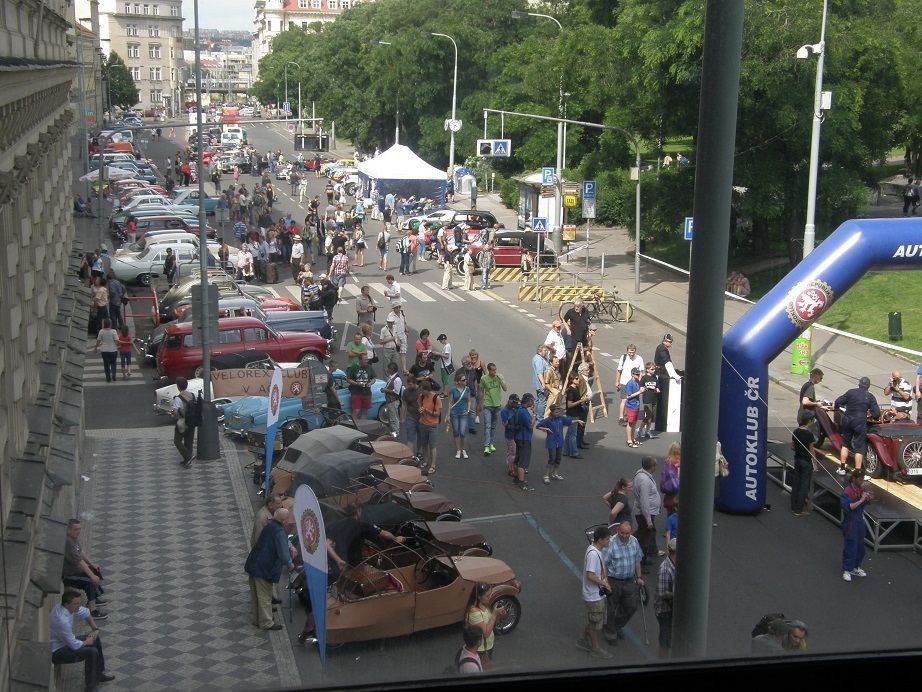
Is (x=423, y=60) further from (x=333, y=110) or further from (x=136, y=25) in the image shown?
(x=136, y=25)

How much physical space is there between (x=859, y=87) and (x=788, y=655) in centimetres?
2981

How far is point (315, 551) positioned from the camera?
8.28m

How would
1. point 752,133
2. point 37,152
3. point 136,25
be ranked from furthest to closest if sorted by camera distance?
point 136,25, point 752,133, point 37,152

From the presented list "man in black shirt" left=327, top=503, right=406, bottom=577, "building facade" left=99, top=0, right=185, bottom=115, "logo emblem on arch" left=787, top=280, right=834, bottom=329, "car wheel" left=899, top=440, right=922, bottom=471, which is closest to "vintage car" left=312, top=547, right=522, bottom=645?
"man in black shirt" left=327, top=503, right=406, bottom=577

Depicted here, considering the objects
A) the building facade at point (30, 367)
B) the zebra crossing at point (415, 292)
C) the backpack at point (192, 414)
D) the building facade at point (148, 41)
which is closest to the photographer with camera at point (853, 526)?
the building facade at point (30, 367)

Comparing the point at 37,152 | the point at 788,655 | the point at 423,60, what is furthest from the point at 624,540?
the point at 423,60

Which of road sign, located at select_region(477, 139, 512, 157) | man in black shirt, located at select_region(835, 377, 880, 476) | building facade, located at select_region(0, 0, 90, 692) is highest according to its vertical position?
road sign, located at select_region(477, 139, 512, 157)

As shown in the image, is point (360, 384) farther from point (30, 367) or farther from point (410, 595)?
point (30, 367)

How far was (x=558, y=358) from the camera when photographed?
18953 mm

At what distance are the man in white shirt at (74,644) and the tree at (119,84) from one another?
103 metres

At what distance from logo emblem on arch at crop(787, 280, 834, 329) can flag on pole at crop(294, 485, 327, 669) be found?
8013 millimetres

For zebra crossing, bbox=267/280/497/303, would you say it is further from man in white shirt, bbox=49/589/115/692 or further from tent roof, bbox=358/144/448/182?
man in white shirt, bbox=49/589/115/692

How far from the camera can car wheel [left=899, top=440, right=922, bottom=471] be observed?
564 inches

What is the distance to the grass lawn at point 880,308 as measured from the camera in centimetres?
2608
